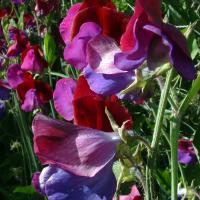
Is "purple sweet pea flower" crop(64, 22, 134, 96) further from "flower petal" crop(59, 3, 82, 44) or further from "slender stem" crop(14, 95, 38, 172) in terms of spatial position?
"slender stem" crop(14, 95, 38, 172)

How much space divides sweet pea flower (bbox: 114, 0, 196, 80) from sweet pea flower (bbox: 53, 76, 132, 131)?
0.28ft

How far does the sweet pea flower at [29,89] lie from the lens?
5.99 feet

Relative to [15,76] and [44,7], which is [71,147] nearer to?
Answer: [15,76]

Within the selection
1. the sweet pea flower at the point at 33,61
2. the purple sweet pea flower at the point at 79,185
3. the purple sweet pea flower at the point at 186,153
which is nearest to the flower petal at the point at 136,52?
the purple sweet pea flower at the point at 79,185

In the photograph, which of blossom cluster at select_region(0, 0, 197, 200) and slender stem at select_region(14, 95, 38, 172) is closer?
blossom cluster at select_region(0, 0, 197, 200)

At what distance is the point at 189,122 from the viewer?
2.27m

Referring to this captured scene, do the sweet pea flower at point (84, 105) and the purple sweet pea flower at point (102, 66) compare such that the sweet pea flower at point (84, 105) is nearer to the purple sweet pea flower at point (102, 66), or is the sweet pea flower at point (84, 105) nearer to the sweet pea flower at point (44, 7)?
the purple sweet pea flower at point (102, 66)

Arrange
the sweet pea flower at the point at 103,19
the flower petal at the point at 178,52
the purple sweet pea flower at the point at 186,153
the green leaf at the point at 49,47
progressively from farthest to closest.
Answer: the green leaf at the point at 49,47 → the purple sweet pea flower at the point at 186,153 → the sweet pea flower at the point at 103,19 → the flower petal at the point at 178,52

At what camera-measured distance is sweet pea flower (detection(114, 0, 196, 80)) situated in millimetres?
600

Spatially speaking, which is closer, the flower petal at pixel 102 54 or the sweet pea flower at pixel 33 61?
the flower petal at pixel 102 54

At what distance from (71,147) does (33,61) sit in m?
1.25

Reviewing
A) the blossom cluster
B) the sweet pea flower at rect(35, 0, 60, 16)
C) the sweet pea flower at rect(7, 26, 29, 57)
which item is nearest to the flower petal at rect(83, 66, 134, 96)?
the blossom cluster

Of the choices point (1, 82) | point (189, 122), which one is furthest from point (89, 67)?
point (189, 122)

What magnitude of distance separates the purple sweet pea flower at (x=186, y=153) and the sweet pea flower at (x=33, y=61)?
459 millimetres
